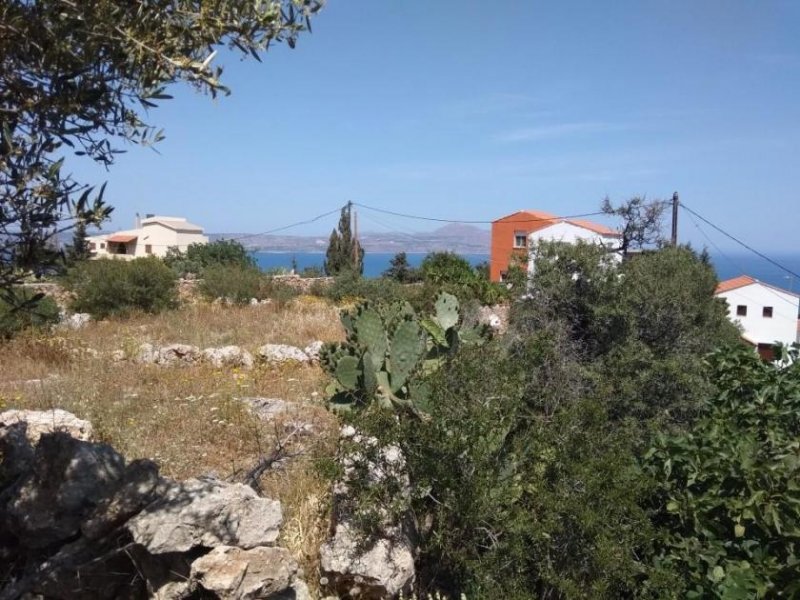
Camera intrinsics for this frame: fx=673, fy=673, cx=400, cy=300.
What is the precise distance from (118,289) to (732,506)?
14.7 meters

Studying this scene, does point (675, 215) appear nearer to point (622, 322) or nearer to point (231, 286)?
point (231, 286)

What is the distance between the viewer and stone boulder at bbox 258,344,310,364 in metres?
9.92

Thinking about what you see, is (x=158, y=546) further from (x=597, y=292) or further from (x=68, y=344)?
(x=68, y=344)

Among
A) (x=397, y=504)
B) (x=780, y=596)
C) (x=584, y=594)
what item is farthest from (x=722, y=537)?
(x=397, y=504)

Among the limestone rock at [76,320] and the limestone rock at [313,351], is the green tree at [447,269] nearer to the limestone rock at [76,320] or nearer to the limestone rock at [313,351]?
the limestone rock at [76,320]

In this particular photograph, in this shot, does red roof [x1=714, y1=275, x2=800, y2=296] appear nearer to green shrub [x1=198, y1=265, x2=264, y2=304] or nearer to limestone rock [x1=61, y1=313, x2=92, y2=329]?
green shrub [x1=198, y1=265, x2=264, y2=304]

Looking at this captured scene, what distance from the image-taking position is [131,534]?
3.12 meters

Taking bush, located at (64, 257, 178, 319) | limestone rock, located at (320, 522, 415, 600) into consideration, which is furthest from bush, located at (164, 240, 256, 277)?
limestone rock, located at (320, 522, 415, 600)

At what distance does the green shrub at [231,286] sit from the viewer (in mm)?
18828

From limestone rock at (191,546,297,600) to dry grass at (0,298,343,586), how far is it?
70 centimetres

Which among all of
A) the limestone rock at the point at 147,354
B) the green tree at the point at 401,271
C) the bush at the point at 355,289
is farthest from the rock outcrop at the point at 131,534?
the green tree at the point at 401,271

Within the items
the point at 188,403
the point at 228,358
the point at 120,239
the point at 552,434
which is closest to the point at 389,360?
the point at 552,434

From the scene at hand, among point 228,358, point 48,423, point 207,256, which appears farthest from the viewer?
point 207,256

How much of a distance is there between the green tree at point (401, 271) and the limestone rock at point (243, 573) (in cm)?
2741
